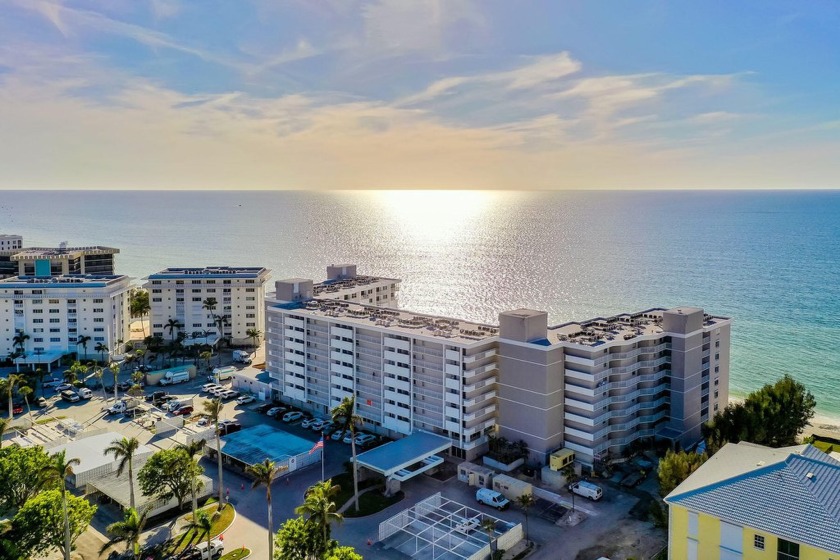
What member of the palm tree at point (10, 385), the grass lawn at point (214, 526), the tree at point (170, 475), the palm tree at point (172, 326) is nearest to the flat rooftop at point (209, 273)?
the palm tree at point (172, 326)

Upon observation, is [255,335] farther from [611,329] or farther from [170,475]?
[611,329]

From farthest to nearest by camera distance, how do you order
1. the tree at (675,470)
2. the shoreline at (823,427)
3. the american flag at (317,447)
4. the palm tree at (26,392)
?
the palm tree at (26,392) < the shoreline at (823,427) < the american flag at (317,447) < the tree at (675,470)

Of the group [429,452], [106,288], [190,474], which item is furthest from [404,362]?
[106,288]

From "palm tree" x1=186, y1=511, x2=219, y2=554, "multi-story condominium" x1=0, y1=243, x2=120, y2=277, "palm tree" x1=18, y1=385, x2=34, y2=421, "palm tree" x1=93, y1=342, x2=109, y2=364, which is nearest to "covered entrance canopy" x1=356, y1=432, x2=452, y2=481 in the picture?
"palm tree" x1=186, y1=511, x2=219, y2=554

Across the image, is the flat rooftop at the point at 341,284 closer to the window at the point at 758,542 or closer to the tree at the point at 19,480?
the tree at the point at 19,480

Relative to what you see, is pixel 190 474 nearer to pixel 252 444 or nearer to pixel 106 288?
pixel 252 444

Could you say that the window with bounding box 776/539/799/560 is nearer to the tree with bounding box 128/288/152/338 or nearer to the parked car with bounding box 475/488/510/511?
the parked car with bounding box 475/488/510/511
